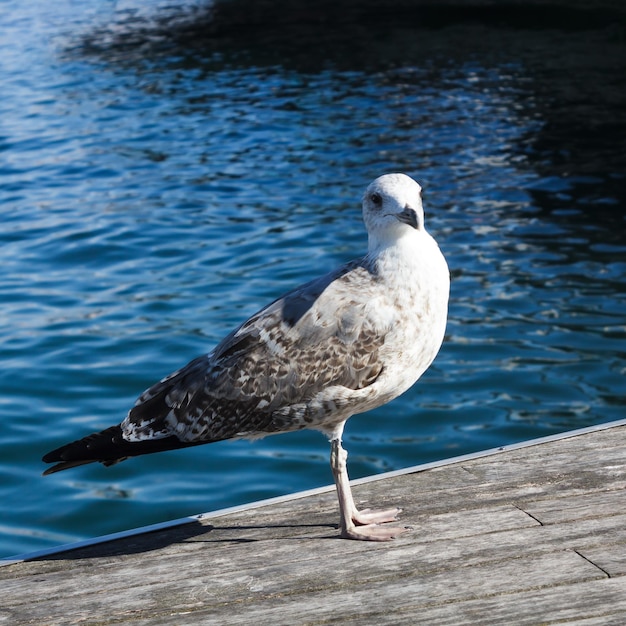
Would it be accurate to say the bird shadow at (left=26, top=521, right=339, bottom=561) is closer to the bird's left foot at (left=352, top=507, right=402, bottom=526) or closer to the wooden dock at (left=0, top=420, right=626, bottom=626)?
the wooden dock at (left=0, top=420, right=626, bottom=626)

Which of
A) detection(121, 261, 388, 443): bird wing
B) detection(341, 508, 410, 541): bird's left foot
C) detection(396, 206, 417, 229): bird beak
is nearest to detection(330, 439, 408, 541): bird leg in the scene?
detection(341, 508, 410, 541): bird's left foot

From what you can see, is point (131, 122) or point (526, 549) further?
point (131, 122)

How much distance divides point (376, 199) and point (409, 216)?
22cm

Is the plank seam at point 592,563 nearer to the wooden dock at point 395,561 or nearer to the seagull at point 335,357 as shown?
the wooden dock at point 395,561

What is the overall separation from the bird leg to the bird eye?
1.11 m

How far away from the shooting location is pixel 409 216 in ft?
15.4

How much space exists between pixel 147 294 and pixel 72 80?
1552cm

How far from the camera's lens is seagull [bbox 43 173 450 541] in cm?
475

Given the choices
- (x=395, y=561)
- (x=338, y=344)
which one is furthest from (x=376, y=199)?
(x=395, y=561)

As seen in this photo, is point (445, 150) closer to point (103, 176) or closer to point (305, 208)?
point (305, 208)

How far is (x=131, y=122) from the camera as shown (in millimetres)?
21297

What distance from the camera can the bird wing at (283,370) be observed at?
15.6 ft

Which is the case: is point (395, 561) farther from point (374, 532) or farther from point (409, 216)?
point (409, 216)

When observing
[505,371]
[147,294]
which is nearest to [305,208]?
[147,294]
